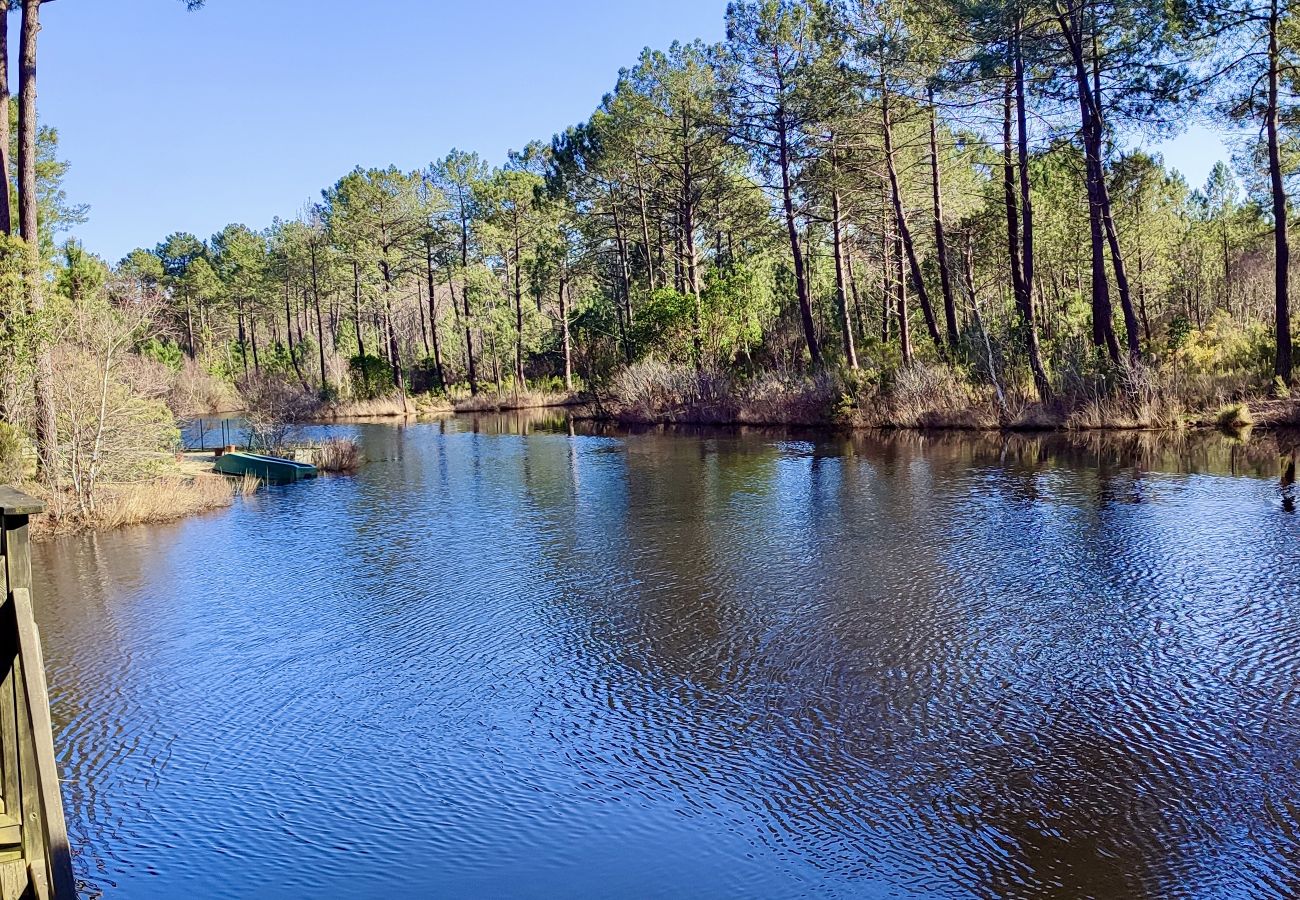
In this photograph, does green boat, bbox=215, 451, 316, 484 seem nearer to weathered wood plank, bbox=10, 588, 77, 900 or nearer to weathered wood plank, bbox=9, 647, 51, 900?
weathered wood plank, bbox=9, 647, 51, 900

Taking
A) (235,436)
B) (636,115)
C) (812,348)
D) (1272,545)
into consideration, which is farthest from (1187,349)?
(235,436)

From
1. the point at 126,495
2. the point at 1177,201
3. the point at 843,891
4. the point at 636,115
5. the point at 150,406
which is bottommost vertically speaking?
the point at 843,891

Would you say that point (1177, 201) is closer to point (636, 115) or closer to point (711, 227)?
point (711, 227)

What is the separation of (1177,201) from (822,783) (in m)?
47.4

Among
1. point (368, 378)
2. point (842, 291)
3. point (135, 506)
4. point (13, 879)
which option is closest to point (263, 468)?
point (135, 506)

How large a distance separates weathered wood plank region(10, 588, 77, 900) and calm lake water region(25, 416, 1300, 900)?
1.96 meters

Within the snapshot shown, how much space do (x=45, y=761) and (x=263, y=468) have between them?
2032 cm

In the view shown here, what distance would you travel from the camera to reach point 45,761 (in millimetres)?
3514

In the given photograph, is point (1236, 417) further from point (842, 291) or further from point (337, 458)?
point (337, 458)

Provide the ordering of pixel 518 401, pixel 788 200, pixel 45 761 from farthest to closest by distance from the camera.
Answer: pixel 518 401
pixel 788 200
pixel 45 761

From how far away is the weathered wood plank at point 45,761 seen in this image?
3395 millimetres

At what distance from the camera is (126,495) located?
1688 cm

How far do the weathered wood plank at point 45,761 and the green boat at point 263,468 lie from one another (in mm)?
20014

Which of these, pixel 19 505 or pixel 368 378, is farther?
pixel 368 378
